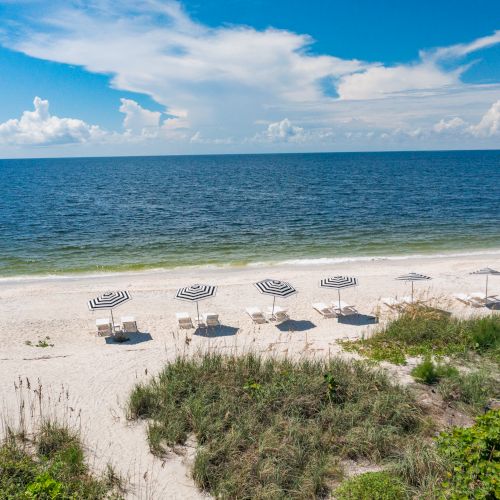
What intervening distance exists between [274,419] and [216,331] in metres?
8.22

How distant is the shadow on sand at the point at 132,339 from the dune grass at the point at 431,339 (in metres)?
7.66

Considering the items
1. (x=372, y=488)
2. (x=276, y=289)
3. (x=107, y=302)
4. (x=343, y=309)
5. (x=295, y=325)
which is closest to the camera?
(x=372, y=488)

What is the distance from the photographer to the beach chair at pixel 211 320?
18281 mm

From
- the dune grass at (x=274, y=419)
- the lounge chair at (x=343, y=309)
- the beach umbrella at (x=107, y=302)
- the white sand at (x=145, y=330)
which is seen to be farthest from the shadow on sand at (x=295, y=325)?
the beach umbrella at (x=107, y=302)

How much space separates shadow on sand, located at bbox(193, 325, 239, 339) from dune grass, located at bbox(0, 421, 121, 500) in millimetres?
7890

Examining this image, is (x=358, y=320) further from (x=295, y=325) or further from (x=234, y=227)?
(x=234, y=227)

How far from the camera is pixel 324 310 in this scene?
19797 mm

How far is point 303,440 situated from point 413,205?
163 ft

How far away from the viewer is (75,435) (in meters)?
10.1

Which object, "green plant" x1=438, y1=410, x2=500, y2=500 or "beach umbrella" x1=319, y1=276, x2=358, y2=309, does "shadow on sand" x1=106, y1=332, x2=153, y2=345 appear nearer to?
"beach umbrella" x1=319, y1=276, x2=358, y2=309

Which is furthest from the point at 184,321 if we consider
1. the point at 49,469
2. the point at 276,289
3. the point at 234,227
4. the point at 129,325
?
the point at 234,227

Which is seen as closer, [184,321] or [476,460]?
[476,460]

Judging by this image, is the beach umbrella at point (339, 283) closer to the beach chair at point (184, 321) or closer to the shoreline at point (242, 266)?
the beach chair at point (184, 321)

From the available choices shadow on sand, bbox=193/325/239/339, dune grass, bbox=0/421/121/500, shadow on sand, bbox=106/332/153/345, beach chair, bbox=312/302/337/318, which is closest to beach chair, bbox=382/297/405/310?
beach chair, bbox=312/302/337/318
